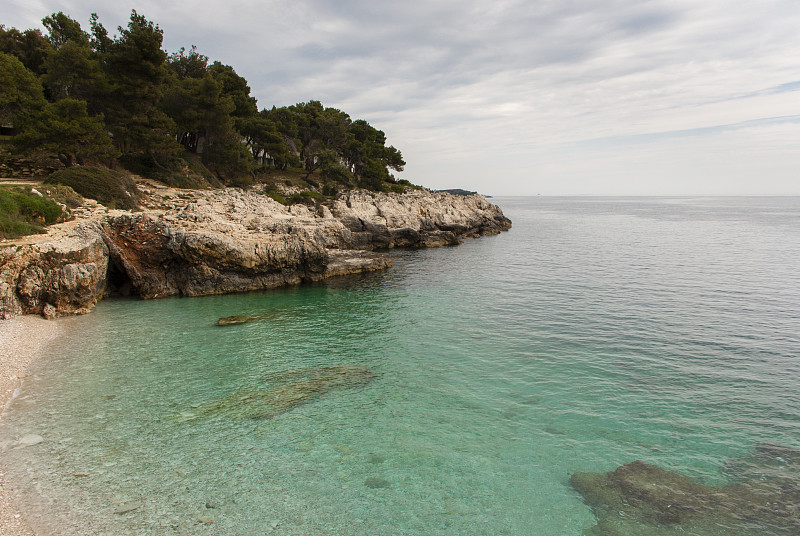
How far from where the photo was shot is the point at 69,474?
309 inches

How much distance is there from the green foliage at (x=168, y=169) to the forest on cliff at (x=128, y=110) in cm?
10

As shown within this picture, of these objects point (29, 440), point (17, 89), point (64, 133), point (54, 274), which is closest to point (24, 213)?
point (54, 274)

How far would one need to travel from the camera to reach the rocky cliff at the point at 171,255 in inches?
676

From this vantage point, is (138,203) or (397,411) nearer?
(397,411)

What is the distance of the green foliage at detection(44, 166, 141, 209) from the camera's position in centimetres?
2748

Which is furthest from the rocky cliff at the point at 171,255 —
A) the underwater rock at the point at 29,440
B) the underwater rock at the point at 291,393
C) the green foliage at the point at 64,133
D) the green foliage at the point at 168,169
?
the underwater rock at the point at 291,393

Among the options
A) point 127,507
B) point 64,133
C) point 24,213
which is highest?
point 64,133

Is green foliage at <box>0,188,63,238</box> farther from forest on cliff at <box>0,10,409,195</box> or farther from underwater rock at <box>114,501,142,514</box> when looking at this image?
underwater rock at <box>114,501,142,514</box>

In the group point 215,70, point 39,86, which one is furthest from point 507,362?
point 215,70

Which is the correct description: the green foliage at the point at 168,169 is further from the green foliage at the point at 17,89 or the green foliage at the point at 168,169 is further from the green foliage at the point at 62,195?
the green foliage at the point at 62,195

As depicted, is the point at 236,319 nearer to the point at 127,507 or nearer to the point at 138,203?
the point at 127,507

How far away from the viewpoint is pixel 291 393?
1155cm

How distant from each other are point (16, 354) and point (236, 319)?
7162 mm

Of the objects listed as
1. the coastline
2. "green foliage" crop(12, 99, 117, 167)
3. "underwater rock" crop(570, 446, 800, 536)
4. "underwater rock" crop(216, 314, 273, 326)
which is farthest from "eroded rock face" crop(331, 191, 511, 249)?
"underwater rock" crop(570, 446, 800, 536)
